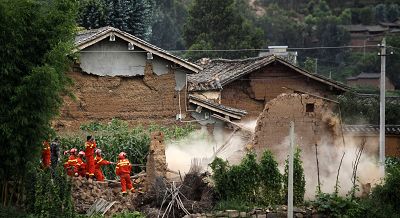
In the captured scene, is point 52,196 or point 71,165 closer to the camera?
point 52,196

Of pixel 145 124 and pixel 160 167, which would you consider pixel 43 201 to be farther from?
pixel 145 124

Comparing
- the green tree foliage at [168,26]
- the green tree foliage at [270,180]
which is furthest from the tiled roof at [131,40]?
the green tree foliage at [168,26]

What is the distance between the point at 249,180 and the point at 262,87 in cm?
1535

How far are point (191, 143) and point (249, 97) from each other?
861cm

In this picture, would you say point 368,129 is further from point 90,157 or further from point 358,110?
point 90,157

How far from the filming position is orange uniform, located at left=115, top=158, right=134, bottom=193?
27.5 m

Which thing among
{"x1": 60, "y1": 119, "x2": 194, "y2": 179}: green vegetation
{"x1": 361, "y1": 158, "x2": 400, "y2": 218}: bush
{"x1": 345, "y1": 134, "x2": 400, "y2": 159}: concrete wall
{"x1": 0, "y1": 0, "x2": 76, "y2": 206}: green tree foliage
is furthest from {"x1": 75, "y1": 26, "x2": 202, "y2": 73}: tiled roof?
{"x1": 361, "y1": 158, "x2": 400, "y2": 218}: bush

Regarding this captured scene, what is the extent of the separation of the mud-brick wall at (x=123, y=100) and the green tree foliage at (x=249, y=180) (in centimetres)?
790

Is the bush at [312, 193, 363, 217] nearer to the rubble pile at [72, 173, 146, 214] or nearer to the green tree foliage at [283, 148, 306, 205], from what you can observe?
the green tree foliage at [283, 148, 306, 205]

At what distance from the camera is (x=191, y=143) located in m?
34.1

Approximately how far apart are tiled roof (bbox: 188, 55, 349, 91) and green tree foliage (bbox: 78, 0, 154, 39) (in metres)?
11.5

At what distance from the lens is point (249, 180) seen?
2728 cm

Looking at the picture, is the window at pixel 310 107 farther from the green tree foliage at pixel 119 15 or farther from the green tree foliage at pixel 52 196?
the green tree foliage at pixel 119 15

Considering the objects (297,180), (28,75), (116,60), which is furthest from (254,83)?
(28,75)
